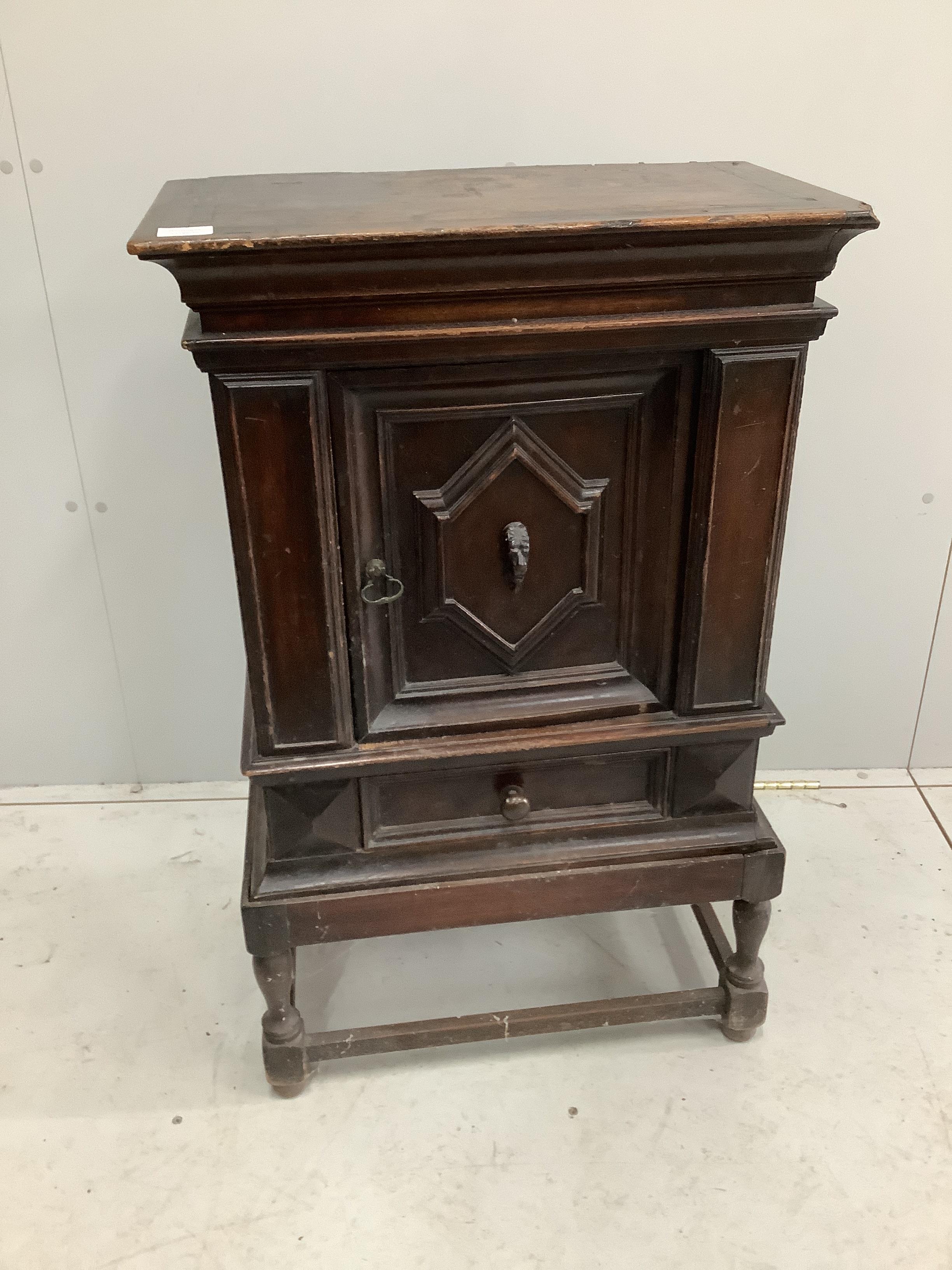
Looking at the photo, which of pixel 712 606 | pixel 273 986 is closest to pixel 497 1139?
pixel 273 986

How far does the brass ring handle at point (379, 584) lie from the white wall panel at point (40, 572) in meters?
0.90

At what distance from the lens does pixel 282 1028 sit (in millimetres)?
1531

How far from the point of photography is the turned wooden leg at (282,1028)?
4.88ft

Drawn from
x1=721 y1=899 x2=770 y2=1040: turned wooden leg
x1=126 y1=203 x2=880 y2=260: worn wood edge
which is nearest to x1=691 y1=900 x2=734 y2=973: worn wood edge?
x1=721 y1=899 x2=770 y2=1040: turned wooden leg

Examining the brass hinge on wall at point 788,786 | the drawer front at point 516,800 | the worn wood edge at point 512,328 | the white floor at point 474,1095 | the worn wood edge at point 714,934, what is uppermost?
the worn wood edge at point 512,328

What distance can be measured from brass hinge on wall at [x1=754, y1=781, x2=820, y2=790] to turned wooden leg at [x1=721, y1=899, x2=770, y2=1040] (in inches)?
24.7

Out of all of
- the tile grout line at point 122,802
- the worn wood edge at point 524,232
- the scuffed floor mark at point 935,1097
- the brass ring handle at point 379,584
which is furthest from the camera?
the tile grout line at point 122,802

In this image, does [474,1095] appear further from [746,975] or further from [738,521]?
[738,521]

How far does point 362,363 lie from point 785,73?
3.26 feet

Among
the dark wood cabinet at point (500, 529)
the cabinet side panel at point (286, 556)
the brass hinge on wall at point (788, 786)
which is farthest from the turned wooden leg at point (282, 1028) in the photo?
the brass hinge on wall at point (788, 786)

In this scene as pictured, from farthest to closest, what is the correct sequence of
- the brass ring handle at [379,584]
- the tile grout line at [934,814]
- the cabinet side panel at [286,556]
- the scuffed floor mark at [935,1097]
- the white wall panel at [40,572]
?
the tile grout line at [934,814] < the white wall panel at [40,572] < the scuffed floor mark at [935,1097] < the brass ring handle at [379,584] < the cabinet side panel at [286,556]

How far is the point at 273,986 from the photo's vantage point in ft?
4.91

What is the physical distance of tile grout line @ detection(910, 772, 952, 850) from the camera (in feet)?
6.85

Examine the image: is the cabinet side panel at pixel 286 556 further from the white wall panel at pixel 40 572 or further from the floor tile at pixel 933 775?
the floor tile at pixel 933 775
